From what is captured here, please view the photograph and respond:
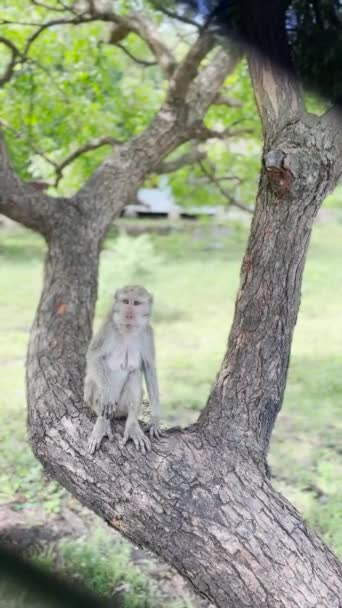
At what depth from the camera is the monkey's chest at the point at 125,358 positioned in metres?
3.49

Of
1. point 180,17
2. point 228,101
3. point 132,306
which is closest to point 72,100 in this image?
point 228,101

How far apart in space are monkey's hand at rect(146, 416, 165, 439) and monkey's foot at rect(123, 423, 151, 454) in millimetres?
70

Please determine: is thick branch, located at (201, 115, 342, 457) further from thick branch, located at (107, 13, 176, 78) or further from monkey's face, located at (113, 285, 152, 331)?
thick branch, located at (107, 13, 176, 78)

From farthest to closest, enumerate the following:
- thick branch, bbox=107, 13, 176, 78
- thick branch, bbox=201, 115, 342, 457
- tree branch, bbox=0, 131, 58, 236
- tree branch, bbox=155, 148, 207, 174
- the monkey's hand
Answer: tree branch, bbox=155, 148, 207, 174, thick branch, bbox=107, 13, 176, 78, tree branch, bbox=0, 131, 58, 236, the monkey's hand, thick branch, bbox=201, 115, 342, 457

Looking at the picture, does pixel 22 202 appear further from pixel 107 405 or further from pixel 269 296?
pixel 269 296

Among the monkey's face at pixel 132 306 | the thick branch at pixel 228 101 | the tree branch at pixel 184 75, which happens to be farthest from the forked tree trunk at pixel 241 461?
the thick branch at pixel 228 101

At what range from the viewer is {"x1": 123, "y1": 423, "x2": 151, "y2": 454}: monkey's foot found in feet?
9.87

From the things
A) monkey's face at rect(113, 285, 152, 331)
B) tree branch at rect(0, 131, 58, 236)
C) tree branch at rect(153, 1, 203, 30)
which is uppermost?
tree branch at rect(153, 1, 203, 30)

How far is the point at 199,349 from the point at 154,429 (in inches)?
234

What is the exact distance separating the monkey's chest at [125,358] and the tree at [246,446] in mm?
273

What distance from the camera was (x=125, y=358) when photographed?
3500mm

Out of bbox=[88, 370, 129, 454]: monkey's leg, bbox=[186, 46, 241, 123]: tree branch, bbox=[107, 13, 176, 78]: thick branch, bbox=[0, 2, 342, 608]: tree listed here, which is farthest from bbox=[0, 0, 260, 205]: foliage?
bbox=[0, 2, 342, 608]: tree

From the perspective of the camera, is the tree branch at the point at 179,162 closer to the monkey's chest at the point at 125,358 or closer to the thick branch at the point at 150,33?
the thick branch at the point at 150,33

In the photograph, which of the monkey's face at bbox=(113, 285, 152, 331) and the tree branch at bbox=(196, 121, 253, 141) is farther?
the tree branch at bbox=(196, 121, 253, 141)
